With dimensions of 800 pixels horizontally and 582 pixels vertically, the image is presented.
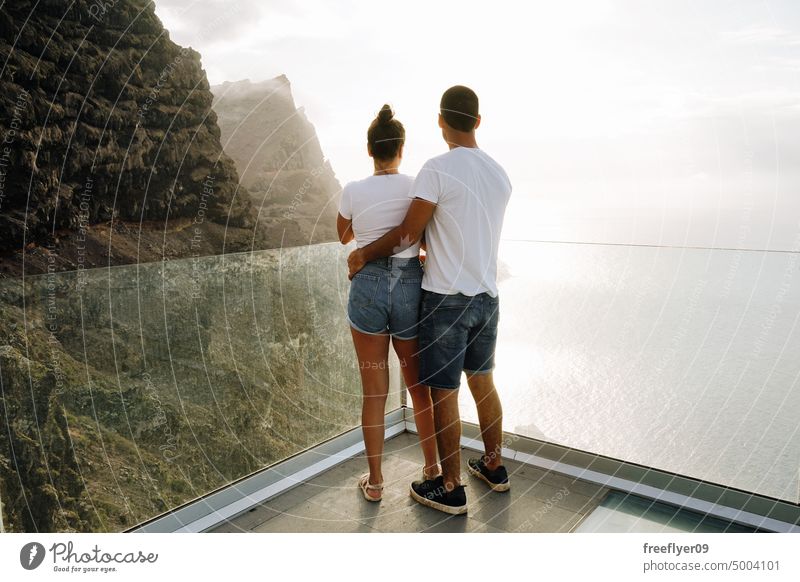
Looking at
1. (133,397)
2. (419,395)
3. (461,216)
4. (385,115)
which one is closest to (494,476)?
(419,395)

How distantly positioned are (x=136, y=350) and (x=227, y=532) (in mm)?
17435

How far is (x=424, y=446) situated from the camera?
7.05 feet

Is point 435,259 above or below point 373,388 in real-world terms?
above

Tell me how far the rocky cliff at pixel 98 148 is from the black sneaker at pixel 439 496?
58.9 ft

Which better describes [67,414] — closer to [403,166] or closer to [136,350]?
[136,350]

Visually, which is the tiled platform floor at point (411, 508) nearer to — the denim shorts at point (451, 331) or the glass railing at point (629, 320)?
the glass railing at point (629, 320)

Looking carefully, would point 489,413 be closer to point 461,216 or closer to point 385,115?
point 461,216

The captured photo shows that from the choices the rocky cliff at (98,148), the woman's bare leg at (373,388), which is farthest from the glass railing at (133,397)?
the woman's bare leg at (373,388)

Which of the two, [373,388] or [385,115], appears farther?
[373,388]

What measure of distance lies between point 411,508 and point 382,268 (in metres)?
0.81

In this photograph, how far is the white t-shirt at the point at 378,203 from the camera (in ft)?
6.17

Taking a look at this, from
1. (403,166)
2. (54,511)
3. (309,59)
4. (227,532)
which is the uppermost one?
(309,59)

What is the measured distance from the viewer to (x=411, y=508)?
207 centimetres
